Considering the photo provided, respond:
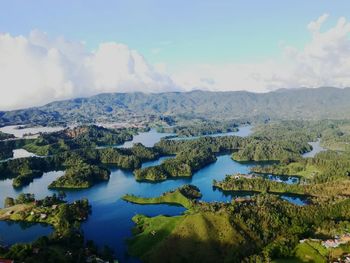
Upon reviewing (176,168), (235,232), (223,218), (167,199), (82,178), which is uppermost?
(223,218)

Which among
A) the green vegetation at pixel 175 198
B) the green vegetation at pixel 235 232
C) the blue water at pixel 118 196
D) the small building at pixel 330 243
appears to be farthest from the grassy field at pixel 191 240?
the green vegetation at pixel 175 198

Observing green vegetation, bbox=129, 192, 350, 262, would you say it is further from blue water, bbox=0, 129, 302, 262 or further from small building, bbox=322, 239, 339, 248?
blue water, bbox=0, 129, 302, 262

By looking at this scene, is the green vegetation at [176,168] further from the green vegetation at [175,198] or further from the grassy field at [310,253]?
the grassy field at [310,253]

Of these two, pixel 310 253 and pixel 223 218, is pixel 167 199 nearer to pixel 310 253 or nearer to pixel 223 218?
pixel 223 218

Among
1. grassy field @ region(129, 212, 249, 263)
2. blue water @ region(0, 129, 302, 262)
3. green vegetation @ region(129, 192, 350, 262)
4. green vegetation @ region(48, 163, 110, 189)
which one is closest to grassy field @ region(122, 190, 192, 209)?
blue water @ region(0, 129, 302, 262)

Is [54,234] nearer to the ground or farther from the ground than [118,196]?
farther from the ground

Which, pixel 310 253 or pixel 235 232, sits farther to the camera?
pixel 235 232

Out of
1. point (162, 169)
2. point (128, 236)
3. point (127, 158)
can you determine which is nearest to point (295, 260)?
point (128, 236)

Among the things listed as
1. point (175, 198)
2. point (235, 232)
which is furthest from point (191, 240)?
point (175, 198)
